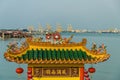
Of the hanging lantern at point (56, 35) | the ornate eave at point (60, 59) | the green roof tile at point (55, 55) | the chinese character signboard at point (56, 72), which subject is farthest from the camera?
the hanging lantern at point (56, 35)

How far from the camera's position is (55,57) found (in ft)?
22.9

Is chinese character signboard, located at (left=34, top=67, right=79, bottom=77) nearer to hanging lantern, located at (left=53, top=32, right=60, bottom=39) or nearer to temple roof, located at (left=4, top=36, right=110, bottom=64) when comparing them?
temple roof, located at (left=4, top=36, right=110, bottom=64)

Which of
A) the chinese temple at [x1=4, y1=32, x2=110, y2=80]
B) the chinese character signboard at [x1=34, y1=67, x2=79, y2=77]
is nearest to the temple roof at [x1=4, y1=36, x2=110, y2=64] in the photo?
the chinese temple at [x1=4, y1=32, x2=110, y2=80]

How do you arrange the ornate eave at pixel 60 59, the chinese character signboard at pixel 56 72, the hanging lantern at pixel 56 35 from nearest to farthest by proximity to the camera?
the ornate eave at pixel 60 59 < the chinese character signboard at pixel 56 72 < the hanging lantern at pixel 56 35

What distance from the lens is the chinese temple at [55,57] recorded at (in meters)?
6.90

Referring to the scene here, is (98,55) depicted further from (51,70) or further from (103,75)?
(103,75)

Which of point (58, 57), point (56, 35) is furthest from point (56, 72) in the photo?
point (56, 35)

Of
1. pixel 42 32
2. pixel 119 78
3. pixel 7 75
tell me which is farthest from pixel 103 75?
pixel 42 32

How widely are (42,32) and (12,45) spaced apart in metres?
1.05

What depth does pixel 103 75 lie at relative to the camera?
1002 inches

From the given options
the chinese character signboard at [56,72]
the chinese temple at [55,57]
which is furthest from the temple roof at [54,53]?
the chinese character signboard at [56,72]

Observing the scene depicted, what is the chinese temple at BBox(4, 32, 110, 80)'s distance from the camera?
6899 mm

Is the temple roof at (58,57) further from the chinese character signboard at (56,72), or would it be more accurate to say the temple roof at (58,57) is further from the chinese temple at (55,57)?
the chinese character signboard at (56,72)

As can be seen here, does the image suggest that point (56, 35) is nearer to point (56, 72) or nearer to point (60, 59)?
point (60, 59)
